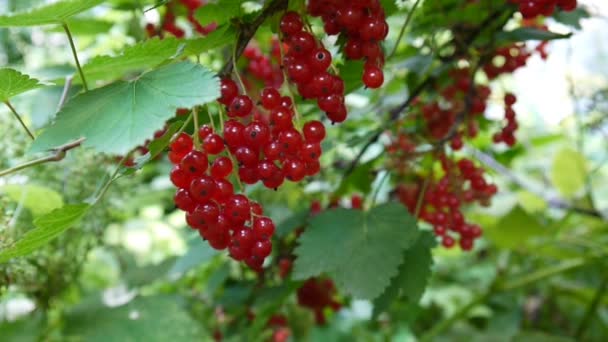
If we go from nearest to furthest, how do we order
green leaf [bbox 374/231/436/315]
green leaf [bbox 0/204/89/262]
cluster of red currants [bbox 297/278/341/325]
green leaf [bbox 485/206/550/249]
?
green leaf [bbox 0/204/89/262]
green leaf [bbox 374/231/436/315]
cluster of red currants [bbox 297/278/341/325]
green leaf [bbox 485/206/550/249]

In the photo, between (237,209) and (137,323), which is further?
(137,323)

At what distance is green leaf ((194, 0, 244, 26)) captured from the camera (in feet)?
2.28

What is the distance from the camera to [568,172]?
192 cm

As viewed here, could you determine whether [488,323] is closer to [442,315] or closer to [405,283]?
[442,315]

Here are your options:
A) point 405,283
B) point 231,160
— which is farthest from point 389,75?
point 231,160

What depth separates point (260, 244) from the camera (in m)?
0.68

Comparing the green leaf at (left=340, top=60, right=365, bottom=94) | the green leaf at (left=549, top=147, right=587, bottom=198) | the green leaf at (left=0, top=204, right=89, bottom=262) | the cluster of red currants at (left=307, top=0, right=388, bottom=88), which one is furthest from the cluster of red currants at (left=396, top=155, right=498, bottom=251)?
the green leaf at (left=549, top=147, right=587, bottom=198)

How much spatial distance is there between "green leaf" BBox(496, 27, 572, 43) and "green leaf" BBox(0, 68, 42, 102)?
764 millimetres

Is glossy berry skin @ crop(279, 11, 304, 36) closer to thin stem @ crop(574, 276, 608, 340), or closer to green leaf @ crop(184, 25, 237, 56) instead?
green leaf @ crop(184, 25, 237, 56)

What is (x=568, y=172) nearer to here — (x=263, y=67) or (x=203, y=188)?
(x=263, y=67)

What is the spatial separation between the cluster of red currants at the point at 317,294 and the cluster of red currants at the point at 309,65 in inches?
31.4

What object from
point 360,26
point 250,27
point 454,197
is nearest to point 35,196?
point 250,27

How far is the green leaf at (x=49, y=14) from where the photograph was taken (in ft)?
Result: 2.13

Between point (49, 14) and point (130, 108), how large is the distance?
0.17 meters
